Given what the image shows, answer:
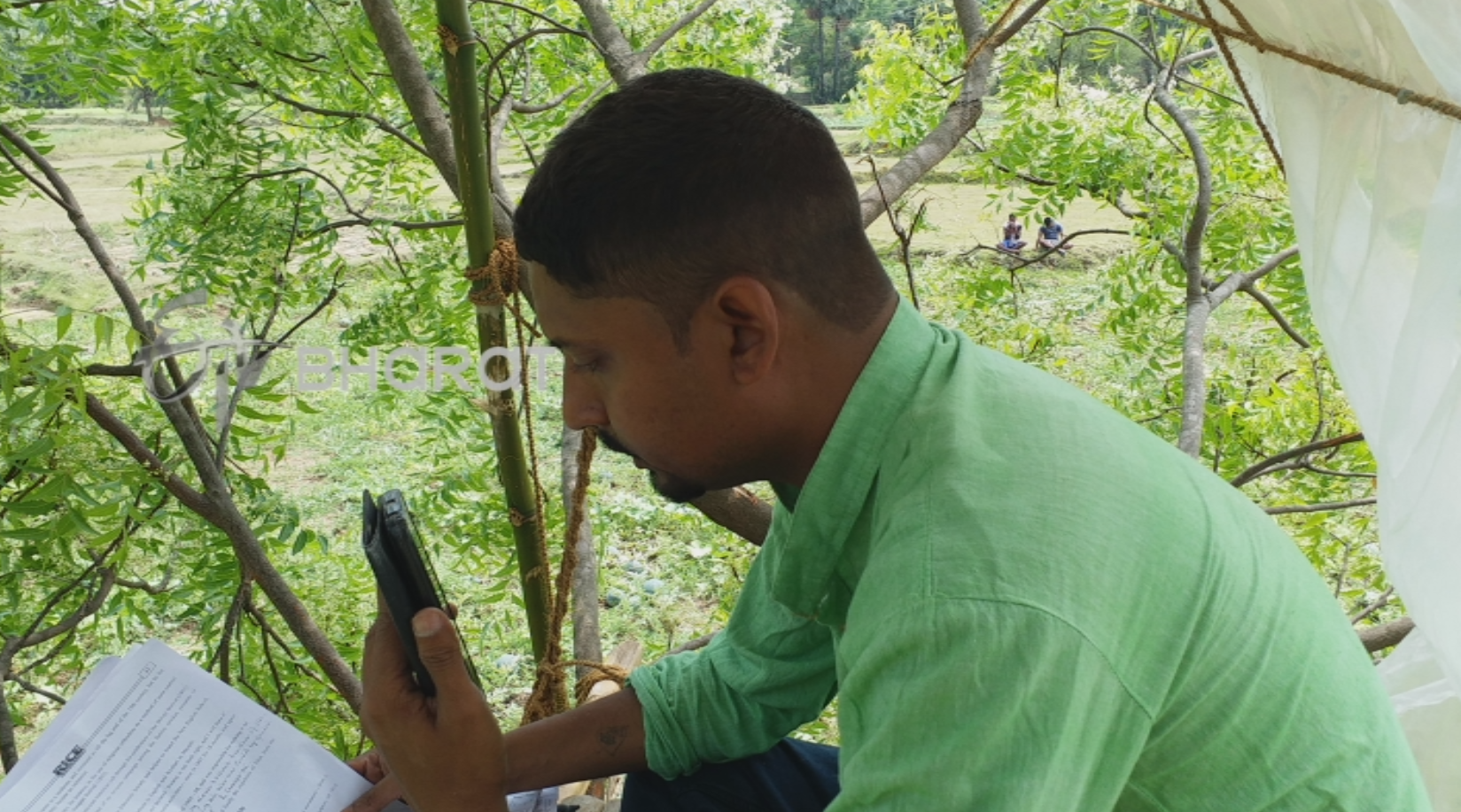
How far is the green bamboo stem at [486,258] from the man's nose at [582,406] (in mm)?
322

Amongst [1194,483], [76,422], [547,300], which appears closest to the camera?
[1194,483]

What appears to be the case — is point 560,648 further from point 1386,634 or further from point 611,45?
point 1386,634

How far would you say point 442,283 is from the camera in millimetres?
2439

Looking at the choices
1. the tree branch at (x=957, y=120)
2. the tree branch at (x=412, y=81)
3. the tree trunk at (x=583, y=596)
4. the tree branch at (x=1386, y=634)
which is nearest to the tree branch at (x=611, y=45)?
the tree branch at (x=412, y=81)

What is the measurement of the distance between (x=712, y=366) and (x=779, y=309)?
0.07m

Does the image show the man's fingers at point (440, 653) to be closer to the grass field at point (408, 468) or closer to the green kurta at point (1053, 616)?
the green kurta at point (1053, 616)

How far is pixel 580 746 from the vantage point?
3.94 ft

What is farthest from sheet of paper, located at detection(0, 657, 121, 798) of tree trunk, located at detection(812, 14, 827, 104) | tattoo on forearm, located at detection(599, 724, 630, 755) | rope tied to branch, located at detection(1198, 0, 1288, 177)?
tree trunk, located at detection(812, 14, 827, 104)

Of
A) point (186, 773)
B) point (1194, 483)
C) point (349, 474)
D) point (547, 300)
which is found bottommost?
point (349, 474)

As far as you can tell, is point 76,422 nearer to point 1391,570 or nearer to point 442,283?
point 442,283

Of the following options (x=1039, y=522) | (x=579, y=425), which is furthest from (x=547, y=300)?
(x=1039, y=522)

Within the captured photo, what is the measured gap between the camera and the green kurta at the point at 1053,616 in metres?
0.66

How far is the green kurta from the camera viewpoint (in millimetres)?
663

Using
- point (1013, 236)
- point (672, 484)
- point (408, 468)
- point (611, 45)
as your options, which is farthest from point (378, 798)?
point (1013, 236)
